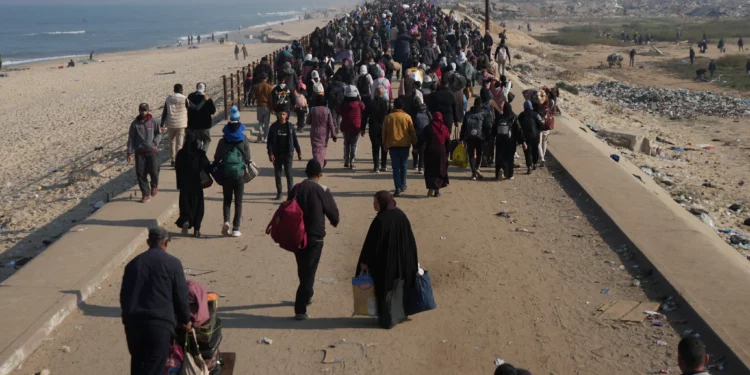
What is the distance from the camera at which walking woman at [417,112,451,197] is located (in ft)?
38.7

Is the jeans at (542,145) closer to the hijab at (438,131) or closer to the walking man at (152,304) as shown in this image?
the hijab at (438,131)

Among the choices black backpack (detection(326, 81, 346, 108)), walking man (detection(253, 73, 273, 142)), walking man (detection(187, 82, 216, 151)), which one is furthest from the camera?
walking man (detection(253, 73, 273, 142))

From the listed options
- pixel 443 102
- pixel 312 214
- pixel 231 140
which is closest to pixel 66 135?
pixel 443 102

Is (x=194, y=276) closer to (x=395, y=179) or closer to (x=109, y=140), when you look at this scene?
(x=395, y=179)

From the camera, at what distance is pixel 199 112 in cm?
1352

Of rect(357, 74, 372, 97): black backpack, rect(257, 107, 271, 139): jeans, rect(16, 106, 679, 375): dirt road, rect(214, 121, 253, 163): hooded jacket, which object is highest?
rect(357, 74, 372, 97): black backpack

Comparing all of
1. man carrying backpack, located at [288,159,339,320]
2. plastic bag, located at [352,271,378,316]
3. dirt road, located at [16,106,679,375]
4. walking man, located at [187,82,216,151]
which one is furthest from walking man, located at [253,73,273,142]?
plastic bag, located at [352,271,378,316]

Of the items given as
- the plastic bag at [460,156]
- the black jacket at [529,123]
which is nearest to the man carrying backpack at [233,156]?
the plastic bag at [460,156]

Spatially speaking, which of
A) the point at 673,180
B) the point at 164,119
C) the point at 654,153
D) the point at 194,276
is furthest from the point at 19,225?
the point at 654,153

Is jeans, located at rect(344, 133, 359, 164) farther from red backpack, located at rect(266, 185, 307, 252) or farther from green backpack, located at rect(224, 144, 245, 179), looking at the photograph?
red backpack, located at rect(266, 185, 307, 252)

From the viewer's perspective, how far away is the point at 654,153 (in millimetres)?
19828

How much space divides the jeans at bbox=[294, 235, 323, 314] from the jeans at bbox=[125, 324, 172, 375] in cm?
214

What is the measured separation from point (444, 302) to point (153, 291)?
3662 mm

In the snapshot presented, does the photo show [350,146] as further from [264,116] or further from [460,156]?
[264,116]
